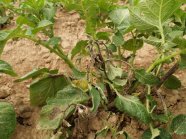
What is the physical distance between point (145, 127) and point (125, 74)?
0.74 feet

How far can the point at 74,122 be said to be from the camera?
4.92 feet

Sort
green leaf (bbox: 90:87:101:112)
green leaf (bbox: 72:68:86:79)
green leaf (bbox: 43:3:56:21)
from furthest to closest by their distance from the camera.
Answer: green leaf (bbox: 43:3:56:21) < green leaf (bbox: 72:68:86:79) < green leaf (bbox: 90:87:101:112)

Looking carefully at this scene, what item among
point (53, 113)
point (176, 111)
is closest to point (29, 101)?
point (53, 113)

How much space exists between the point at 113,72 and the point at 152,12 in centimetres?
25

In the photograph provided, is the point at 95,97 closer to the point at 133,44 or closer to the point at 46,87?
the point at 46,87

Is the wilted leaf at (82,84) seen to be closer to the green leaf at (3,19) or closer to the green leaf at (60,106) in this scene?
the green leaf at (60,106)

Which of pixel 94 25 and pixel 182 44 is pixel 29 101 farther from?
pixel 182 44

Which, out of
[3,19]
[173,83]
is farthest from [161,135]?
[3,19]

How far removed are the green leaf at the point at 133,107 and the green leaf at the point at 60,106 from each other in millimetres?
115

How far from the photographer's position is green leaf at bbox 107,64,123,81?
1407mm

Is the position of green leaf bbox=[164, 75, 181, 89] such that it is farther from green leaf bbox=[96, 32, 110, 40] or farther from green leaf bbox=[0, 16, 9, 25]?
green leaf bbox=[0, 16, 9, 25]

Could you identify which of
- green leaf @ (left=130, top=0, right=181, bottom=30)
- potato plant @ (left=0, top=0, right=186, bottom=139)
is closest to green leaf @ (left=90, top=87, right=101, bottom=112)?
potato plant @ (left=0, top=0, right=186, bottom=139)

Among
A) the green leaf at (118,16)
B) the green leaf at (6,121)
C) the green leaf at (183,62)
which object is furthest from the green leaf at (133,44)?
the green leaf at (6,121)

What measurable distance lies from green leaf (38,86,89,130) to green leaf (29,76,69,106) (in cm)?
14
